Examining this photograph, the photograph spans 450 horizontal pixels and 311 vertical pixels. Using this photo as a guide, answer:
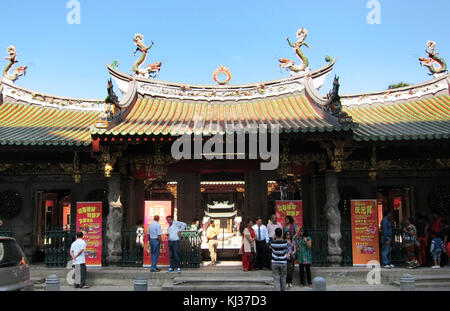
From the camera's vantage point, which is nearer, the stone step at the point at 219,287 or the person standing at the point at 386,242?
the stone step at the point at 219,287

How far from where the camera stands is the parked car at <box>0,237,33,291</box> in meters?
6.36

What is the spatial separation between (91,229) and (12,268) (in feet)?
15.1

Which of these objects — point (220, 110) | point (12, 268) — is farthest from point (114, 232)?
point (220, 110)

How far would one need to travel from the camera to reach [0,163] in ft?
42.5

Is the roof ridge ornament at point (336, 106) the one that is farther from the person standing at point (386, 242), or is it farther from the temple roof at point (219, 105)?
the person standing at point (386, 242)

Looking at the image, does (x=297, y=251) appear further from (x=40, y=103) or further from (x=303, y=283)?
(x=40, y=103)

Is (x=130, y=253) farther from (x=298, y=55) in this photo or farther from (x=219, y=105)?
(x=298, y=55)

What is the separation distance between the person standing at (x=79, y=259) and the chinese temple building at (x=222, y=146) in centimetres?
126

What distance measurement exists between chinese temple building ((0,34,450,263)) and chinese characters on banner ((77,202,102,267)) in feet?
0.98

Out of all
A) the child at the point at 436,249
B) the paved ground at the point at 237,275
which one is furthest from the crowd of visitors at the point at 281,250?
the child at the point at 436,249

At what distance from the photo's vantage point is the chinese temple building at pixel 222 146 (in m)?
10.9

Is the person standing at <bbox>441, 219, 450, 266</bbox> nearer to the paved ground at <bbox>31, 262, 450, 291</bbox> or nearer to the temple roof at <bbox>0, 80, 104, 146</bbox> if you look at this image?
the paved ground at <bbox>31, 262, 450, 291</bbox>

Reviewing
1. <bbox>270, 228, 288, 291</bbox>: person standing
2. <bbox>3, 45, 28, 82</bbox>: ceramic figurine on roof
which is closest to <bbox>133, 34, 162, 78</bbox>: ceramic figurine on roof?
<bbox>3, 45, 28, 82</bbox>: ceramic figurine on roof
